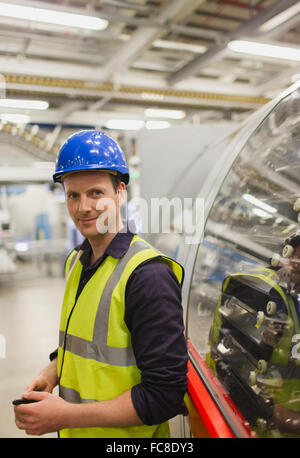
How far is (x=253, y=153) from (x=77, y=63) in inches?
193

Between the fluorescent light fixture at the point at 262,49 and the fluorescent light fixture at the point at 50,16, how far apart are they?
4.73 ft

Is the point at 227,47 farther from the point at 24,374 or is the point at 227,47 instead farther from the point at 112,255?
the point at 24,374

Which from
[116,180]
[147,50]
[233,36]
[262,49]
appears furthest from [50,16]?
[147,50]

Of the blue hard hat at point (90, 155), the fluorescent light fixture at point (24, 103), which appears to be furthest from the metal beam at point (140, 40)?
the blue hard hat at point (90, 155)

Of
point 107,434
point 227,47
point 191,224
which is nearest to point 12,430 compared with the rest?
point 107,434

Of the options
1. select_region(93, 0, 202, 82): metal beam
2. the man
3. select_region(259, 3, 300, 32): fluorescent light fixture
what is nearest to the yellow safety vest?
the man

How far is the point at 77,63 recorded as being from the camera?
5.55 meters

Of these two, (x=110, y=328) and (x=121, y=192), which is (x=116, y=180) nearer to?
(x=121, y=192)

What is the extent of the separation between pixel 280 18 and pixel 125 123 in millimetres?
3938

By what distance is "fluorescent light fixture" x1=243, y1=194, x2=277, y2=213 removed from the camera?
1.36 m

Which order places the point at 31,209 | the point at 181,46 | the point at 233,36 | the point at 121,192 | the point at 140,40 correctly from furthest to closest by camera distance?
the point at 31,209 < the point at 181,46 < the point at 140,40 < the point at 233,36 < the point at 121,192

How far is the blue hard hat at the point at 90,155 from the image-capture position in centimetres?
105

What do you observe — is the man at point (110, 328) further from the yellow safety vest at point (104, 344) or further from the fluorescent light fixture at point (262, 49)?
the fluorescent light fixture at point (262, 49)

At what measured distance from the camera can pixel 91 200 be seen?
1.05 meters
